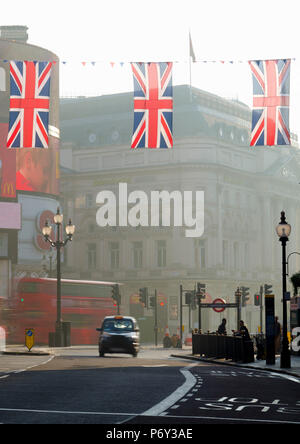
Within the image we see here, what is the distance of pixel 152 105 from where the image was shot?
44.7 meters

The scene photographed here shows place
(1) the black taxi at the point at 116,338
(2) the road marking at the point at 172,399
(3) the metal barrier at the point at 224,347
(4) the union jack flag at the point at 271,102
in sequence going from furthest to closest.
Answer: (1) the black taxi at the point at 116,338, (4) the union jack flag at the point at 271,102, (3) the metal barrier at the point at 224,347, (2) the road marking at the point at 172,399

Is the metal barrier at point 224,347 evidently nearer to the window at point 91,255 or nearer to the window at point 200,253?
the window at point 200,253

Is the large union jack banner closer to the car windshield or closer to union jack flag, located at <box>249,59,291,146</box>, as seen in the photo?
union jack flag, located at <box>249,59,291,146</box>

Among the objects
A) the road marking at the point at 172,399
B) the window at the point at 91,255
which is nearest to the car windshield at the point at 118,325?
the road marking at the point at 172,399

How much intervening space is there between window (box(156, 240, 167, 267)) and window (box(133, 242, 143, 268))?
2533 mm

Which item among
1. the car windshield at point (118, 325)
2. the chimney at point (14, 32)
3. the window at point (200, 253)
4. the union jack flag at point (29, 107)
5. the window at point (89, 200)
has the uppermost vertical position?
the chimney at point (14, 32)

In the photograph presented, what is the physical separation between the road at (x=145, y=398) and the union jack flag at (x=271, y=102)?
1635cm

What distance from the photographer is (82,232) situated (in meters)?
125

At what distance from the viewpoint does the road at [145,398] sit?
15859 mm

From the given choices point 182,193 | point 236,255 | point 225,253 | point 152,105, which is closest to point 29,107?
point 152,105

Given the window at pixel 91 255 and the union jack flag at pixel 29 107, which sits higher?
the union jack flag at pixel 29 107

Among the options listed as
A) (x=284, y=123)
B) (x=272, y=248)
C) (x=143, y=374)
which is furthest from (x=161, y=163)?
(x=143, y=374)

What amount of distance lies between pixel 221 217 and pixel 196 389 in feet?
314

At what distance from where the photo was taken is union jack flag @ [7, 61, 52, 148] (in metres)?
44.9
